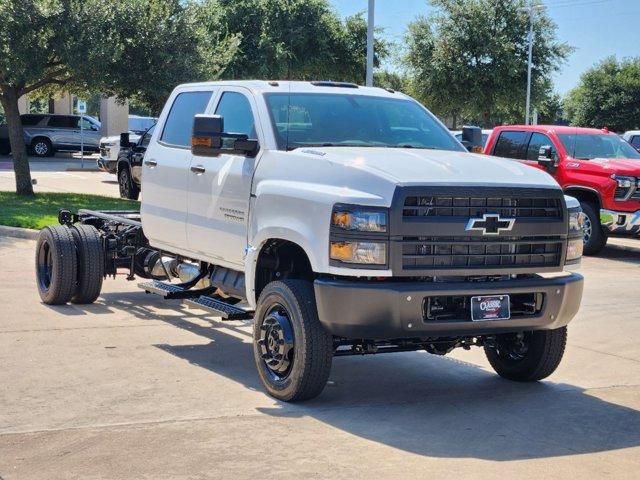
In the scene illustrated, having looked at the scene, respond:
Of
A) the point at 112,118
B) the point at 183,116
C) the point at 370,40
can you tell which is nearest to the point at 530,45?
the point at 112,118

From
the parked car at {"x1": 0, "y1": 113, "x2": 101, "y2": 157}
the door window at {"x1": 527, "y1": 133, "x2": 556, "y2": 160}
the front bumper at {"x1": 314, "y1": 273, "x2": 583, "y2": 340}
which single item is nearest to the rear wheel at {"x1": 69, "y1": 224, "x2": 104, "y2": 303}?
the front bumper at {"x1": 314, "y1": 273, "x2": 583, "y2": 340}

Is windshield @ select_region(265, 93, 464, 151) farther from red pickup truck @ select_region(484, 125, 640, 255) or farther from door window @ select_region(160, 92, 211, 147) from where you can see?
red pickup truck @ select_region(484, 125, 640, 255)

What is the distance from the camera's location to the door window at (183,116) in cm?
870

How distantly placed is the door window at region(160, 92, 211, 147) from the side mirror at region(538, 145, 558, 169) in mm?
8353

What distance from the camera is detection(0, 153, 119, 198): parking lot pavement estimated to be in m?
25.7

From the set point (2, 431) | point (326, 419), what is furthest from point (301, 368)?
point (2, 431)

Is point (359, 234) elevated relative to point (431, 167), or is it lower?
lower

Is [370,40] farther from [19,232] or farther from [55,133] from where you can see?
[55,133]

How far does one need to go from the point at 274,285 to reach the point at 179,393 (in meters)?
1.00

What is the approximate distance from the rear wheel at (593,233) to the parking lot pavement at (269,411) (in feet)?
22.1

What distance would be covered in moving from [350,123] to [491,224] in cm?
170

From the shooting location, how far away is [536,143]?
17.5 m

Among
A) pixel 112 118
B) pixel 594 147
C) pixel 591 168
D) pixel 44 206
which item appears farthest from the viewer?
pixel 112 118

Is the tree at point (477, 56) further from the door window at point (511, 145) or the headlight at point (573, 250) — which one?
the headlight at point (573, 250)
